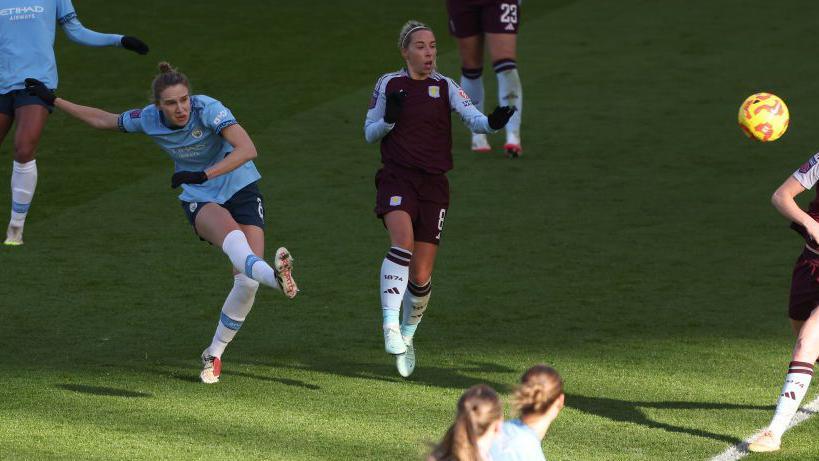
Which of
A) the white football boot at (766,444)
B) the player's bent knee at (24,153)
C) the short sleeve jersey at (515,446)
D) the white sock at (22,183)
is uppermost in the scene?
the short sleeve jersey at (515,446)

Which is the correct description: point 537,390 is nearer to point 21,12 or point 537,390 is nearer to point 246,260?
point 246,260

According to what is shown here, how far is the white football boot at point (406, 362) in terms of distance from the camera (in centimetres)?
858

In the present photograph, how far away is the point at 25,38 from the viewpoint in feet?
37.4

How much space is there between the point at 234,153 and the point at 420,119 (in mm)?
1199

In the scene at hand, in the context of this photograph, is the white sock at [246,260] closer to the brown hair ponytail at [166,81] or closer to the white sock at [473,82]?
the brown hair ponytail at [166,81]

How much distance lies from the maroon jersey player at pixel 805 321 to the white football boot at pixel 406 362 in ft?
7.22

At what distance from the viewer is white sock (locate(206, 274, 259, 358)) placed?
28.0ft

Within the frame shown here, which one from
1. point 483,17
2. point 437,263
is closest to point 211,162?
point 437,263

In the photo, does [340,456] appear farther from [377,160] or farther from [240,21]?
[240,21]

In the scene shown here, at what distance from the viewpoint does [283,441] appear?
740cm

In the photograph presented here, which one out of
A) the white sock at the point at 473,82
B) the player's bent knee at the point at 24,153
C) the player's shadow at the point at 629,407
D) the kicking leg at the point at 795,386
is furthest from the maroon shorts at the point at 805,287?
the white sock at the point at 473,82

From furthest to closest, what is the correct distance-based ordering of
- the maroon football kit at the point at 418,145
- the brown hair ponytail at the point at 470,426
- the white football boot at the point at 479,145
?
the white football boot at the point at 479,145
the maroon football kit at the point at 418,145
the brown hair ponytail at the point at 470,426

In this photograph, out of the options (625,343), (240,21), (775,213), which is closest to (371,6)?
(240,21)

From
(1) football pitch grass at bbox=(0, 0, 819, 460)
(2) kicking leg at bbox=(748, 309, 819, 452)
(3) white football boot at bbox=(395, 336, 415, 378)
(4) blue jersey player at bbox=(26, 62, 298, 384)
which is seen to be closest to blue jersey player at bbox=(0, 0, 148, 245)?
(1) football pitch grass at bbox=(0, 0, 819, 460)
